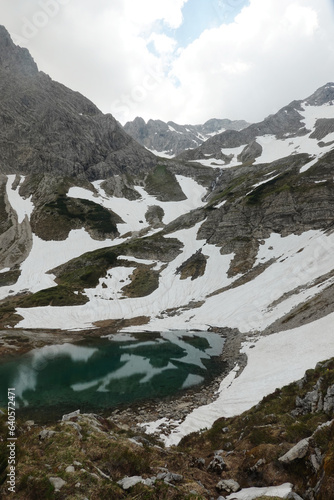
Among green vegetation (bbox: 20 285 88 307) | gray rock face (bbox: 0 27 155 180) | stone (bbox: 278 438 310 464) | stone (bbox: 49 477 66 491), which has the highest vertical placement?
gray rock face (bbox: 0 27 155 180)

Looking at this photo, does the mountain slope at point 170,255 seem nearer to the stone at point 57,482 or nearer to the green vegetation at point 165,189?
the green vegetation at point 165,189

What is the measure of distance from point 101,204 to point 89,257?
62.5 metres

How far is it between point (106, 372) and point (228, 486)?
106ft

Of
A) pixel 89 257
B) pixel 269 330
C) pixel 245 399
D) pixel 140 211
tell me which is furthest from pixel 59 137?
pixel 245 399

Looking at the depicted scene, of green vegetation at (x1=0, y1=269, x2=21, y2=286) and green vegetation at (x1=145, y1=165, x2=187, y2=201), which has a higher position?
green vegetation at (x1=145, y1=165, x2=187, y2=201)

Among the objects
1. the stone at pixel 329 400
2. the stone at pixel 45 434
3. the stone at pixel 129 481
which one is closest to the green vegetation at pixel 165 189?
the stone at pixel 329 400

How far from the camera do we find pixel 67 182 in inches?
6703

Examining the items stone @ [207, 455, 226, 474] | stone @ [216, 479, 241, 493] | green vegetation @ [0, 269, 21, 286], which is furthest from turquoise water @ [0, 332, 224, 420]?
green vegetation @ [0, 269, 21, 286]

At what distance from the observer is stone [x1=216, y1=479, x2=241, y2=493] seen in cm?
959

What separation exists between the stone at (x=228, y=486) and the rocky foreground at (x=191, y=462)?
0.09 ft

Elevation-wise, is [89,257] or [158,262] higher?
[89,257]

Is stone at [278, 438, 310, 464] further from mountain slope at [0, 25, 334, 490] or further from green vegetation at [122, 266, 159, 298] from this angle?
green vegetation at [122, 266, 159, 298]

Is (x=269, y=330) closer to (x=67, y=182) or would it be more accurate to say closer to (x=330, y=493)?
(x=330, y=493)

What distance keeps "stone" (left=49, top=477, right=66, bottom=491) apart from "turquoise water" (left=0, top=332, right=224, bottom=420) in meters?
20.6
